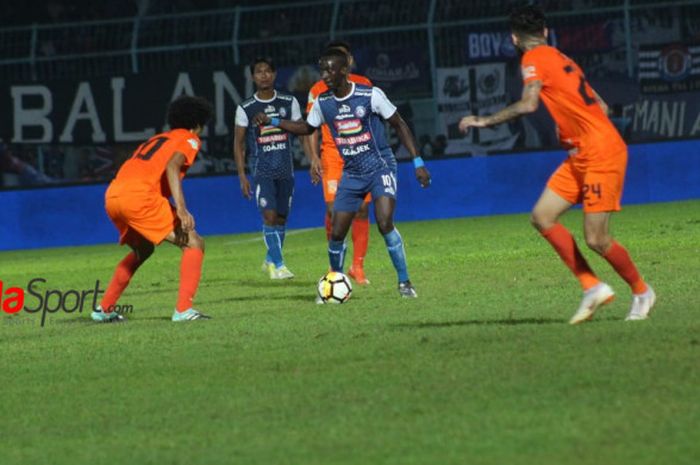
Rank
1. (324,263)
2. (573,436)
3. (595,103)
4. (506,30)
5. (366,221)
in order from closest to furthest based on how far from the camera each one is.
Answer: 1. (573,436)
2. (595,103)
3. (366,221)
4. (324,263)
5. (506,30)

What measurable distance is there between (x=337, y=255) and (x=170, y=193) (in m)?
1.63

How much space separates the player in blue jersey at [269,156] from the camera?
16.8 meters

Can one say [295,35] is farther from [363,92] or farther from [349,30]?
[363,92]

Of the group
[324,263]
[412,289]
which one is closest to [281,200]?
[324,263]

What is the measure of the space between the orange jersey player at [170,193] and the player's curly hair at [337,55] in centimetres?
108

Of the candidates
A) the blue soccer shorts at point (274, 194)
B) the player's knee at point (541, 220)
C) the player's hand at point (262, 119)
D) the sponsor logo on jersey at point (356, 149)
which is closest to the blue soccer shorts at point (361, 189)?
the sponsor logo on jersey at point (356, 149)

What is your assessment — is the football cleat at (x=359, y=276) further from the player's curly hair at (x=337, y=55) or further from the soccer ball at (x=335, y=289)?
the player's curly hair at (x=337, y=55)

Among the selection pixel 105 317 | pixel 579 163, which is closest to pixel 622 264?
pixel 579 163

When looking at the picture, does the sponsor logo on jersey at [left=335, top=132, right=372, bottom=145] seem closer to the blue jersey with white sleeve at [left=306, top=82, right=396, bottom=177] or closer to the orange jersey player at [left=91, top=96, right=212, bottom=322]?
the blue jersey with white sleeve at [left=306, top=82, right=396, bottom=177]

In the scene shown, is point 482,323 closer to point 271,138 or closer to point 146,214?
point 146,214

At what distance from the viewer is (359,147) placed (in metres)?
13.6

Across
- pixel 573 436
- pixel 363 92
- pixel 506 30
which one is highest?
pixel 506 30

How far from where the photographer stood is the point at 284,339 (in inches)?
432

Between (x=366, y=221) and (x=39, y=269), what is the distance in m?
6.53
